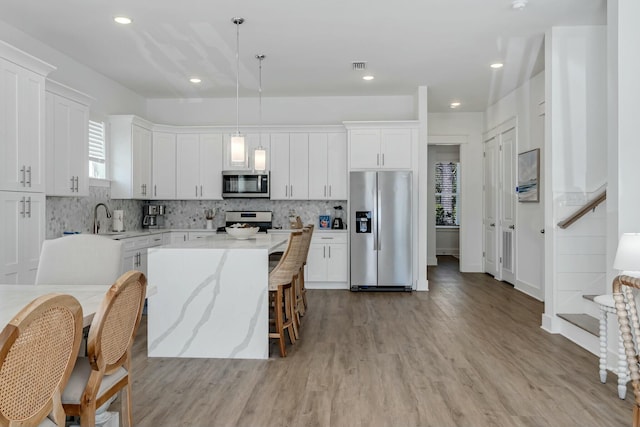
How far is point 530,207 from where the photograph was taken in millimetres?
6238

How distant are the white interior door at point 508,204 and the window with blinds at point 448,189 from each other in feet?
12.3

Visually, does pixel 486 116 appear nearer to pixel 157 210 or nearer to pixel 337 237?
pixel 337 237

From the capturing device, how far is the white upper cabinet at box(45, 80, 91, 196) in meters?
4.40

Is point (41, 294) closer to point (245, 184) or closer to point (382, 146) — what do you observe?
point (245, 184)

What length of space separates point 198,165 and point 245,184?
0.77 m

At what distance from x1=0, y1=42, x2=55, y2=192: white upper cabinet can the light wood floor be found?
165 centimetres

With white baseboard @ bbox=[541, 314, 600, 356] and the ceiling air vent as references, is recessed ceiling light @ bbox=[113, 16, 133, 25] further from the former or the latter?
white baseboard @ bbox=[541, 314, 600, 356]

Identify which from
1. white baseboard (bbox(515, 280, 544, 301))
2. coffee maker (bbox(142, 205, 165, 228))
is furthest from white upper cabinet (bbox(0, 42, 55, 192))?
white baseboard (bbox(515, 280, 544, 301))

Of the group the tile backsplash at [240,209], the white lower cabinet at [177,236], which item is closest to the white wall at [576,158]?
the tile backsplash at [240,209]

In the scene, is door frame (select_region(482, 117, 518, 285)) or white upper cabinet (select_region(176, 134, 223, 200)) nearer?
door frame (select_region(482, 117, 518, 285))

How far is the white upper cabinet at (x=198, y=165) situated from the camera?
6.97 meters

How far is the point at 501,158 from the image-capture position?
24.0ft

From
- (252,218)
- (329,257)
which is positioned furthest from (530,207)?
(252,218)

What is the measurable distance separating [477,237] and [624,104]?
5.29 metres
